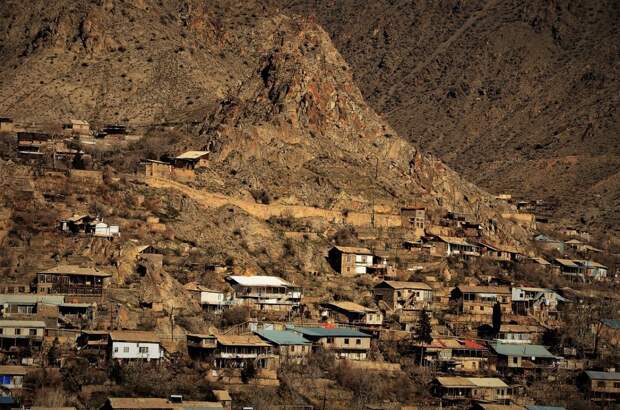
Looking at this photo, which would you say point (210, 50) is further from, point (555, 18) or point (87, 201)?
point (555, 18)

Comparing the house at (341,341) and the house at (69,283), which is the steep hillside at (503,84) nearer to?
the house at (341,341)

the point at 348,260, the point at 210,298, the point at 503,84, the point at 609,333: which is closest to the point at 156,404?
the point at 210,298

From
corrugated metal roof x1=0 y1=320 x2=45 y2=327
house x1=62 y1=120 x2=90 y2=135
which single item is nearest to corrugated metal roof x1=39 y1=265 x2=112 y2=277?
corrugated metal roof x1=0 y1=320 x2=45 y2=327

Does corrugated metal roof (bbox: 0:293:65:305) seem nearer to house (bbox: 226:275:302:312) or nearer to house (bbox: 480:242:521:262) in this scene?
house (bbox: 226:275:302:312)

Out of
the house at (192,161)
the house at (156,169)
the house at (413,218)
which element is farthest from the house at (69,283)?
the house at (413,218)

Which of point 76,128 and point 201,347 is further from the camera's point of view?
point 76,128

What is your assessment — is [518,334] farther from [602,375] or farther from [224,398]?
→ [224,398]
